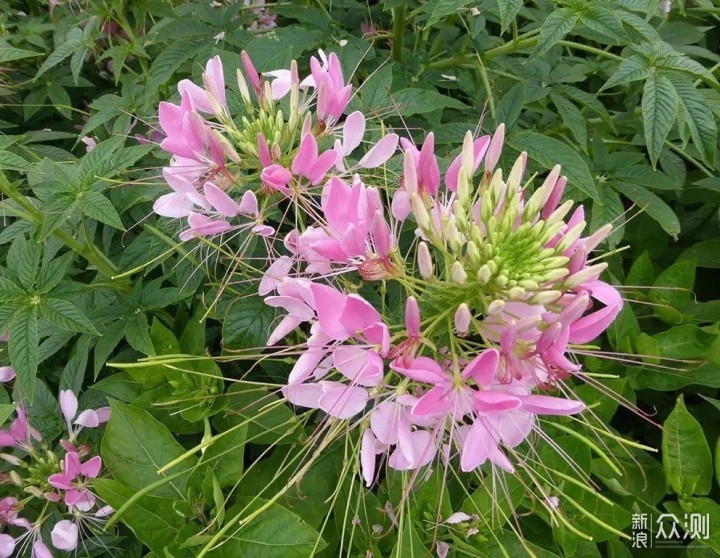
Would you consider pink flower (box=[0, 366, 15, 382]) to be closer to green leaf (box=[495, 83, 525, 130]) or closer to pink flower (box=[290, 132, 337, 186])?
pink flower (box=[290, 132, 337, 186])

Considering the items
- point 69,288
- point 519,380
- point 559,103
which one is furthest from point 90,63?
point 519,380

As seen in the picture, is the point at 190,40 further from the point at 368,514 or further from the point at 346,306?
the point at 368,514

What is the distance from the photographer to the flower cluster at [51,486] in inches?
47.3

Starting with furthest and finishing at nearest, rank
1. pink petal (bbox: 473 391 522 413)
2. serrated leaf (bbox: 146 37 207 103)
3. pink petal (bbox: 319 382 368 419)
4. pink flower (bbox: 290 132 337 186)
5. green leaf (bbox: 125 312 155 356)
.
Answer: serrated leaf (bbox: 146 37 207 103), green leaf (bbox: 125 312 155 356), pink flower (bbox: 290 132 337 186), pink petal (bbox: 319 382 368 419), pink petal (bbox: 473 391 522 413)

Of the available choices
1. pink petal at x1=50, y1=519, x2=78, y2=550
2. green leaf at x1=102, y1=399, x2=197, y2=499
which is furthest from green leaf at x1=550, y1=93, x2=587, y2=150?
pink petal at x1=50, y1=519, x2=78, y2=550

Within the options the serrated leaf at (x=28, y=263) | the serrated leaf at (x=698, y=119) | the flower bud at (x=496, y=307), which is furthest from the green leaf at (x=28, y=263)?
the serrated leaf at (x=698, y=119)

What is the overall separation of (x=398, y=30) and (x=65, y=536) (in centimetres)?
153

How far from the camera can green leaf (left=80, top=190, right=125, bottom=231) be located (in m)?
1.05

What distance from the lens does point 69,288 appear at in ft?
3.90

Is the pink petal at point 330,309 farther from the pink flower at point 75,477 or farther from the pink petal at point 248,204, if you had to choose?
the pink flower at point 75,477

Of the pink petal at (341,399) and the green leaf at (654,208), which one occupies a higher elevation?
the pink petal at (341,399)

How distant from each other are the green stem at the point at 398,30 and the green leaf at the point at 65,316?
112 centimetres

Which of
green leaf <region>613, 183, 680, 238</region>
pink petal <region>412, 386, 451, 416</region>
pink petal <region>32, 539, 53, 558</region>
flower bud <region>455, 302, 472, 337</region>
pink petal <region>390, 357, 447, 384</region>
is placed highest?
flower bud <region>455, 302, 472, 337</region>

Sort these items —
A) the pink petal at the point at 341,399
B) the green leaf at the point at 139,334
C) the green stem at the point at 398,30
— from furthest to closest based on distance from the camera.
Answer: the green stem at the point at 398,30 < the green leaf at the point at 139,334 < the pink petal at the point at 341,399
